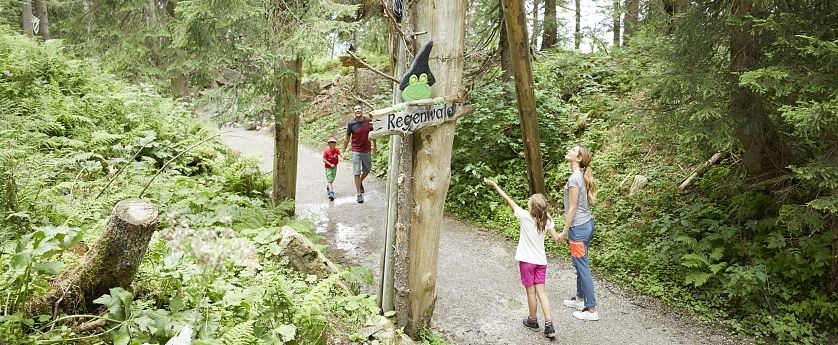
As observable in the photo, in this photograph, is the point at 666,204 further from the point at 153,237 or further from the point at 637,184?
the point at 153,237

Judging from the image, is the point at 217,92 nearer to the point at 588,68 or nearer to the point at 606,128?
the point at 606,128

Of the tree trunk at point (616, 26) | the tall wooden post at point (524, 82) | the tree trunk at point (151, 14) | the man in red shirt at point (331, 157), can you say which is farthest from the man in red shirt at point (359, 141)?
the tree trunk at point (151, 14)

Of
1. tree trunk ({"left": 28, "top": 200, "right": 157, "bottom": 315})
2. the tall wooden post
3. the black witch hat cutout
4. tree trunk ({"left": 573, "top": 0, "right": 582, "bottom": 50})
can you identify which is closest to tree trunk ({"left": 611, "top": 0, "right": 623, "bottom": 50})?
tree trunk ({"left": 573, "top": 0, "right": 582, "bottom": 50})

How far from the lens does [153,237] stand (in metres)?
4.56

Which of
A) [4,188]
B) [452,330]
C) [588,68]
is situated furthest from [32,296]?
[588,68]

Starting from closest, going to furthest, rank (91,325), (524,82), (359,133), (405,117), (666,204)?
(91,325) < (405,117) < (524,82) < (666,204) < (359,133)

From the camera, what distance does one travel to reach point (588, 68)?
41.2ft

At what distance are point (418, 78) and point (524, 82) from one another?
245 centimetres

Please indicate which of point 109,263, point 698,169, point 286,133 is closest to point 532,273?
point 109,263

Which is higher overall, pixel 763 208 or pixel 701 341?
pixel 763 208

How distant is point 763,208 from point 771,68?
2492 millimetres

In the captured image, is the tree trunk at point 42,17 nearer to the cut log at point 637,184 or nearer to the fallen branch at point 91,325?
the fallen branch at point 91,325

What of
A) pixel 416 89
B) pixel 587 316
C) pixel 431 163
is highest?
pixel 416 89

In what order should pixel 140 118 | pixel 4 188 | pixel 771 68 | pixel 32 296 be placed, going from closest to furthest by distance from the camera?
pixel 32 296
pixel 4 188
pixel 771 68
pixel 140 118
